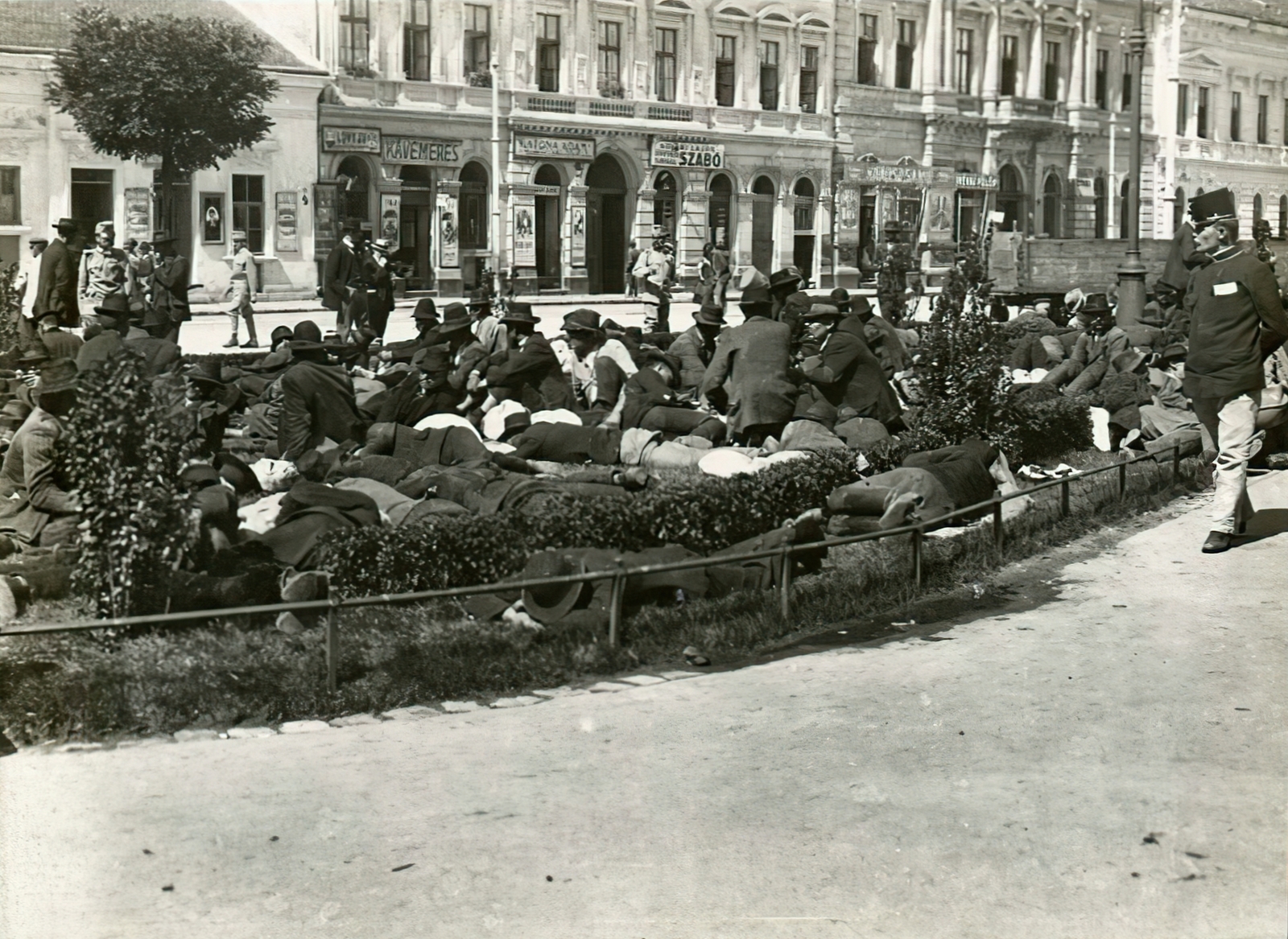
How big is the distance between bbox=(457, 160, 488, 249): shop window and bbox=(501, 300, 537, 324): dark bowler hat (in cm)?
1848

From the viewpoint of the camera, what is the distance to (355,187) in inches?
1252

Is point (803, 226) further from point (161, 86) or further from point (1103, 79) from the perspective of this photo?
point (161, 86)

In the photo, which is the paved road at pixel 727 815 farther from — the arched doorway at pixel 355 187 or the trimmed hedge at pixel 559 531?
the arched doorway at pixel 355 187

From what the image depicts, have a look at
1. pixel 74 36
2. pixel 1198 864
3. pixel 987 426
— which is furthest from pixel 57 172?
pixel 1198 864

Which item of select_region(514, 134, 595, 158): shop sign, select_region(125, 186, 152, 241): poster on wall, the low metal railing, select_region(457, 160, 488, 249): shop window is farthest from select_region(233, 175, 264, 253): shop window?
the low metal railing

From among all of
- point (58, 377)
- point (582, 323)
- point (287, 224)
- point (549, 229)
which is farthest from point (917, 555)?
point (549, 229)

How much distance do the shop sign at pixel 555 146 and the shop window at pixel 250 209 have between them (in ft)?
22.7

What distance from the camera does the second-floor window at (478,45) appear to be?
32.9 metres

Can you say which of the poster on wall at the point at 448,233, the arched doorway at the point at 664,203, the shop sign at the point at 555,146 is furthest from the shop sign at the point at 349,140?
the arched doorway at the point at 664,203

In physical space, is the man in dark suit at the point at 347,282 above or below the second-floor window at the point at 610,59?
below

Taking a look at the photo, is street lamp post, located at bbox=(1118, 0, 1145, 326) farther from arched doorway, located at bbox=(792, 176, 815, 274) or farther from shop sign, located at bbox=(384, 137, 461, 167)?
arched doorway, located at bbox=(792, 176, 815, 274)

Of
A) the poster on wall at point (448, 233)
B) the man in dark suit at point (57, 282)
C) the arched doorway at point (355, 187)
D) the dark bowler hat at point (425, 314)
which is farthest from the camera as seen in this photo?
the poster on wall at point (448, 233)

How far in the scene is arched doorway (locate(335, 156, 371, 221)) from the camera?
3131 centimetres

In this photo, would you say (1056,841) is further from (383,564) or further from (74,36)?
(74,36)
